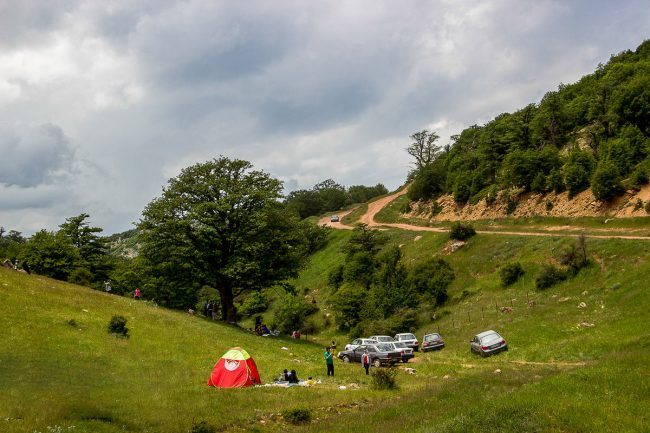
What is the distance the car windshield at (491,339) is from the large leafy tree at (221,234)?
21227mm

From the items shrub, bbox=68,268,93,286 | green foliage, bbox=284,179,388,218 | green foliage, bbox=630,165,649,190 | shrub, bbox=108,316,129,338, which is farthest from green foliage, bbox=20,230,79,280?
green foliage, bbox=284,179,388,218

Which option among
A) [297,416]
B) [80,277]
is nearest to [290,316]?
[80,277]

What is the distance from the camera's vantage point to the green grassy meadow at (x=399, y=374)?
13.3 metres

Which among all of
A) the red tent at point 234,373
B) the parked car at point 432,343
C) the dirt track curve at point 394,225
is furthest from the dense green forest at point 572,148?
the red tent at point 234,373

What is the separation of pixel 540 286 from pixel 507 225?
918 inches

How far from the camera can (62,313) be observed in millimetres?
30516

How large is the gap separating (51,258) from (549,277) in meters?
56.6

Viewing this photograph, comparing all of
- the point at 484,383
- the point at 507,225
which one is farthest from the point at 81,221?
the point at 484,383

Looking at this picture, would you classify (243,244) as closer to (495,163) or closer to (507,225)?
(507,225)

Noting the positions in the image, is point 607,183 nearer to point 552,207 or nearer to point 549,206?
point 552,207

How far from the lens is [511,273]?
43.9 meters

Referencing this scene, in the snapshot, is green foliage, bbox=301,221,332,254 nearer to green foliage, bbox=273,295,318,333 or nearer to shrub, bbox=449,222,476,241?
green foliage, bbox=273,295,318,333

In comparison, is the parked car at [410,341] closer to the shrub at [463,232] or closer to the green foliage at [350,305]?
the green foliage at [350,305]

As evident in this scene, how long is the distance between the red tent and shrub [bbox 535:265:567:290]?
26966 millimetres
